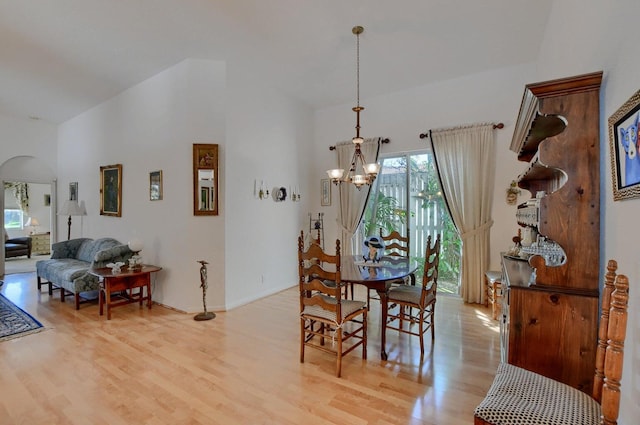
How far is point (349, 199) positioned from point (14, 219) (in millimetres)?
10234

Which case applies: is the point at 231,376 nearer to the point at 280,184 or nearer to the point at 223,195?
the point at 223,195

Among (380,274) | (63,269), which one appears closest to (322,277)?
(380,274)

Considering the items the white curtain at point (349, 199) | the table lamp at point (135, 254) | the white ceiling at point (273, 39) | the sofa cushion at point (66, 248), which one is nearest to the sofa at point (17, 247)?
the sofa cushion at point (66, 248)

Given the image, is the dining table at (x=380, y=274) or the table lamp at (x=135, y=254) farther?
the table lamp at (x=135, y=254)

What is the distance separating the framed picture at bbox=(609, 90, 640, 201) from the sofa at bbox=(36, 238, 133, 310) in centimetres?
512

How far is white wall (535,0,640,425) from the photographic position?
3.99 ft

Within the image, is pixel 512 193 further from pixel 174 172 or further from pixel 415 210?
pixel 174 172

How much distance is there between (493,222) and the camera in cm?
411

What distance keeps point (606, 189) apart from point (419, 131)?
341cm

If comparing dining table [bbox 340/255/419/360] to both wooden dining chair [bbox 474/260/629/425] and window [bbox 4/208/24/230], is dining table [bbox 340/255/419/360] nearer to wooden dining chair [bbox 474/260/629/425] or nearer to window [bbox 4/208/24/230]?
wooden dining chair [bbox 474/260/629/425]

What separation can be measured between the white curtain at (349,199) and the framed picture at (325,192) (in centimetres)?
34

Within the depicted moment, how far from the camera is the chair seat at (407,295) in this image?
2.82 m

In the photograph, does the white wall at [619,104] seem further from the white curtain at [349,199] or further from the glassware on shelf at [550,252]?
the white curtain at [349,199]

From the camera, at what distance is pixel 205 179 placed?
390 cm
